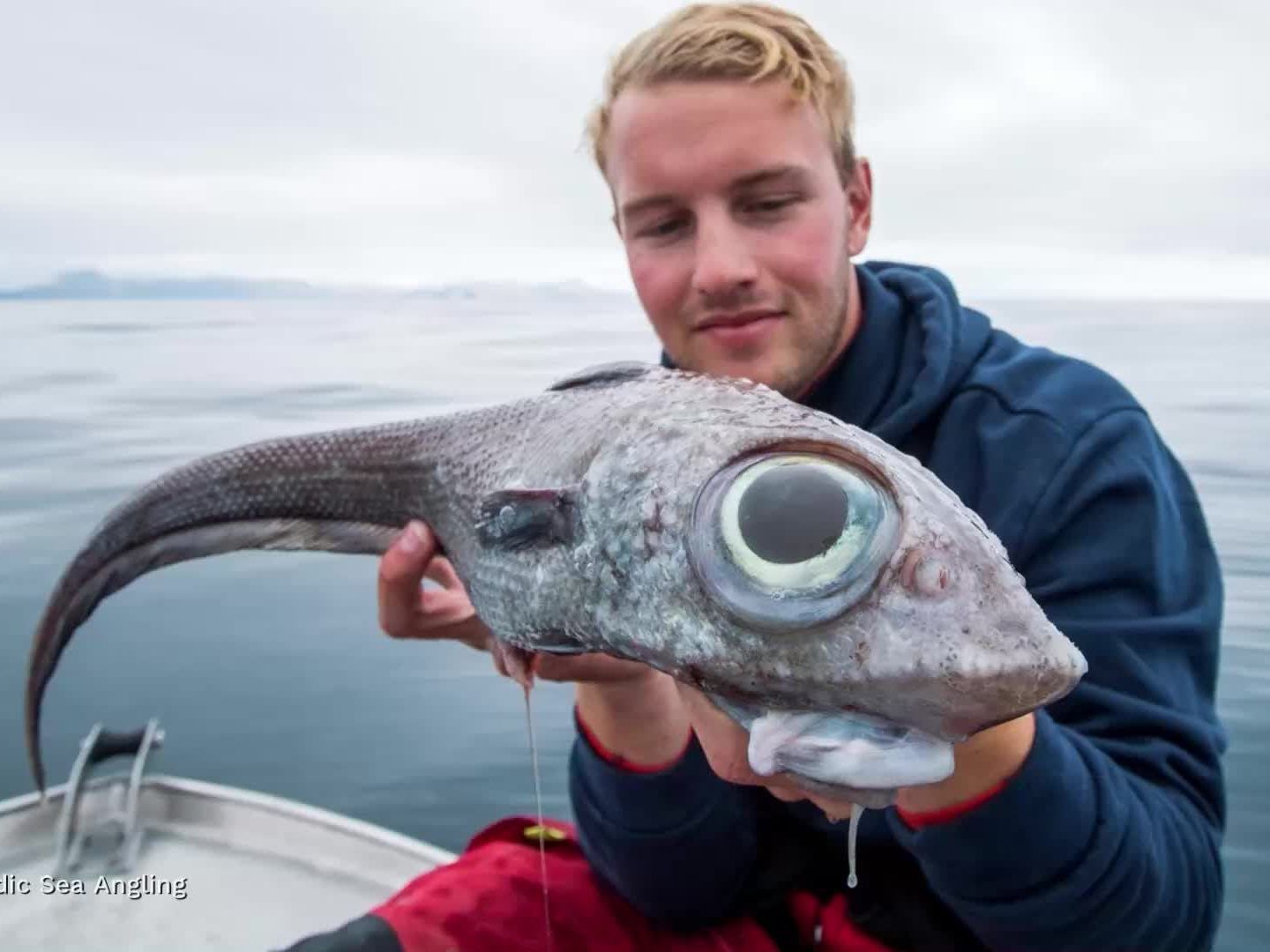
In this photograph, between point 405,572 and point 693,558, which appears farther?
point 405,572

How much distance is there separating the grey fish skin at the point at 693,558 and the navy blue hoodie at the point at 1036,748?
0.80 m

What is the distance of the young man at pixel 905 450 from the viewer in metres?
2.14

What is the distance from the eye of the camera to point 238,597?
879 cm

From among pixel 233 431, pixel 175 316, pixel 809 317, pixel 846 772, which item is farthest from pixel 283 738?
pixel 175 316

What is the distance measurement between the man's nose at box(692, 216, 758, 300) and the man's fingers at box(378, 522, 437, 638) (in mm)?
1023

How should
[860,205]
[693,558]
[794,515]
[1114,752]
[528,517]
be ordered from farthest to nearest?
[860,205], [1114,752], [528,517], [693,558], [794,515]

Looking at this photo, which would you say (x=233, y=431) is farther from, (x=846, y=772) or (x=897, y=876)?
(x=846, y=772)

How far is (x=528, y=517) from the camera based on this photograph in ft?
5.80

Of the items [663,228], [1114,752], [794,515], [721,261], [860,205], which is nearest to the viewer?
[794,515]

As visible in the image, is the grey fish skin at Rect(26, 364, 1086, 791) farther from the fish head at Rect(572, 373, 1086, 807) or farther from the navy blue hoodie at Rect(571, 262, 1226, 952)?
the navy blue hoodie at Rect(571, 262, 1226, 952)

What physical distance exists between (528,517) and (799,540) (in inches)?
27.4

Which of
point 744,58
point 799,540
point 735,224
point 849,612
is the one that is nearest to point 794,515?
point 799,540

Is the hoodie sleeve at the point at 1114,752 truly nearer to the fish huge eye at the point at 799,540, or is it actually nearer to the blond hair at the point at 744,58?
the fish huge eye at the point at 799,540

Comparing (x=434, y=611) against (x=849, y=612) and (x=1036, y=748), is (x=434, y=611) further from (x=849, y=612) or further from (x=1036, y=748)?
(x=849, y=612)
